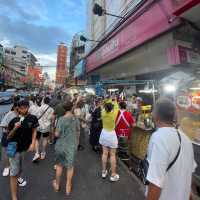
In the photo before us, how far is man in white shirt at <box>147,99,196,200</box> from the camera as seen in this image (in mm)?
1923

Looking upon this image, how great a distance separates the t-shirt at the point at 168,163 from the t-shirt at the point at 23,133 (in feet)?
8.97

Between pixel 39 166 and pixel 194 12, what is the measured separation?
5616 millimetres

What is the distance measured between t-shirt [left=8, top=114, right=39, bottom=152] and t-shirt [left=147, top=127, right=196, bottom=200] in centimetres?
273

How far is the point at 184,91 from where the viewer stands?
5410mm

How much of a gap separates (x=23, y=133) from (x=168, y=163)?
2.92m

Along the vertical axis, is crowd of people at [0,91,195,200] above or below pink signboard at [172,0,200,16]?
below

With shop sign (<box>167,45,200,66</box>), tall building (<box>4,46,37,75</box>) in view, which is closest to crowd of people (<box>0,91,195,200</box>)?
shop sign (<box>167,45,200,66</box>)

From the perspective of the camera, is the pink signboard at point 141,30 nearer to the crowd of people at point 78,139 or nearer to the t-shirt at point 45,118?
the crowd of people at point 78,139

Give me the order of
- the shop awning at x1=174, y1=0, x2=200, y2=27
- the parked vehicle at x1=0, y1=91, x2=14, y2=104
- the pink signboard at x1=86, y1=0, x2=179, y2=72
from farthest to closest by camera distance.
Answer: the parked vehicle at x1=0, y1=91, x2=14, y2=104
the pink signboard at x1=86, y1=0, x2=179, y2=72
the shop awning at x1=174, y1=0, x2=200, y2=27

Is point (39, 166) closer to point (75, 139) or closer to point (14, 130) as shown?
point (75, 139)

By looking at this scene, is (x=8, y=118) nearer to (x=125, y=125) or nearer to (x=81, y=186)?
(x=81, y=186)

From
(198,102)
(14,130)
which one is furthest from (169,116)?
(198,102)

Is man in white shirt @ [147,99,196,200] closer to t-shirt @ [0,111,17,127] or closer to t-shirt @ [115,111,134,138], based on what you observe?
t-shirt @ [0,111,17,127]

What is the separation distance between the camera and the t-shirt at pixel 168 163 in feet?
6.30
